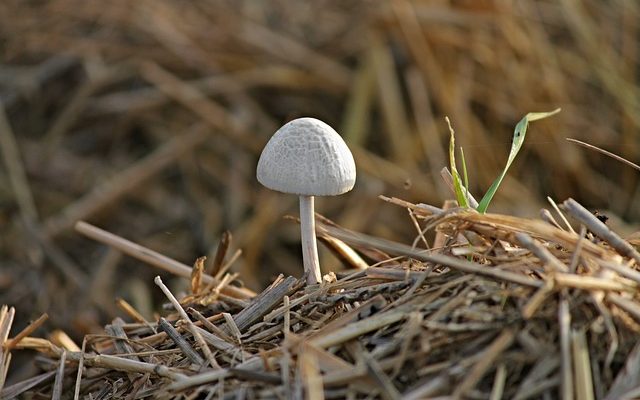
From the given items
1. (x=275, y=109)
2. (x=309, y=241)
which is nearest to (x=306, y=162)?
(x=309, y=241)

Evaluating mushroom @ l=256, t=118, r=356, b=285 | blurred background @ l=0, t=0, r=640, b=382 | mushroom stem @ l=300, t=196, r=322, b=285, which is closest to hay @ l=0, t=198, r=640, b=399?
mushroom stem @ l=300, t=196, r=322, b=285

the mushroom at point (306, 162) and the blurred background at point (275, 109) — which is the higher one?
the mushroom at point (306, 162)

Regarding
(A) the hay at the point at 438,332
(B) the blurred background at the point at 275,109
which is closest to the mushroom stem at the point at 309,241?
(A) the hay at the point at 438,332

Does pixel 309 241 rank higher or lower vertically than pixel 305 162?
lower

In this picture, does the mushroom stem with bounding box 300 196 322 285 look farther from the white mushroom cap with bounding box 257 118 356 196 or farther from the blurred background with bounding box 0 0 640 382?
the blurred background with bounding box 0 0 640 382

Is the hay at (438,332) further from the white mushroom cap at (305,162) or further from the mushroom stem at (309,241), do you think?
the white mushroom cap at (305,162)

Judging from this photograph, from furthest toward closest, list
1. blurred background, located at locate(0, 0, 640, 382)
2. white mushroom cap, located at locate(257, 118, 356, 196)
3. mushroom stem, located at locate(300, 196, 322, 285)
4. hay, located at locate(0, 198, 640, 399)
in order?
1. blurred background, located at locate(0, 0, 640, 382)
2. mushroom stem, located at locate(300, 196, 322, 285)
3. white mushroom cap, located at locate(257, 118, 356, 196)
4. hay, located at locate(0, 198, 640, 399)

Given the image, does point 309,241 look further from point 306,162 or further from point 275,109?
point 275,109
